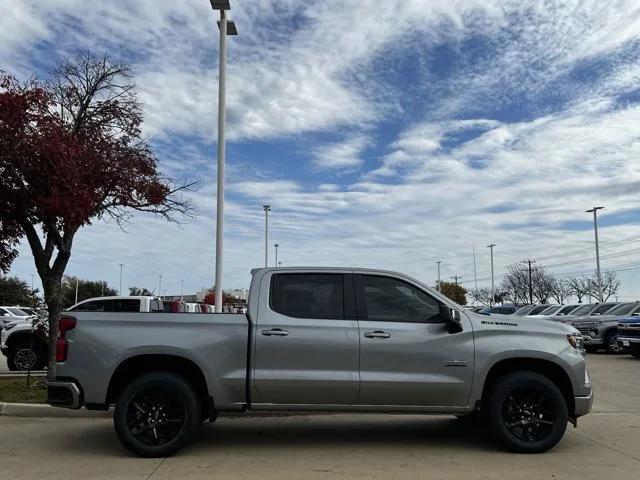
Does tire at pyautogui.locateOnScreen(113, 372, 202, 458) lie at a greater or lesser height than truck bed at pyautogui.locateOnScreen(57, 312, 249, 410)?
lesser

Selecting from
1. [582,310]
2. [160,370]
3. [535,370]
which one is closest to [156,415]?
[160,370]

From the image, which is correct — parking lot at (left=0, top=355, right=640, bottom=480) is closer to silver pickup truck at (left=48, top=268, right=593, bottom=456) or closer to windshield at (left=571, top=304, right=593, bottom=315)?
silver pickup truck at (left=48, top=268, right=593, bottom=456)

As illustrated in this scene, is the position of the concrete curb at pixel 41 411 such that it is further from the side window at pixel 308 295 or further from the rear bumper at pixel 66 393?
the side window at pixel 308 295

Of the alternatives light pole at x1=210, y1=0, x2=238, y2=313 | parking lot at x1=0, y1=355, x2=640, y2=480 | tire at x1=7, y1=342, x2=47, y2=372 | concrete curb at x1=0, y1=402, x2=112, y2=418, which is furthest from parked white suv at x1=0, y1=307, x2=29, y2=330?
parking lot at x1=0, y1=355, x2=640, y2=480

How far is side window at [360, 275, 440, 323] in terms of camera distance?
6852mm

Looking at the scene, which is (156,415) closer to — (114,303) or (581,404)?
(581,404)

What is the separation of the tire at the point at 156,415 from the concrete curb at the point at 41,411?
2512 mm

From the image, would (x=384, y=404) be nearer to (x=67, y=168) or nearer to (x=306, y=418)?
(x=306, y=418)

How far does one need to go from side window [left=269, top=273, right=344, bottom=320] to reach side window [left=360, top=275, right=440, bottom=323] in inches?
12.9

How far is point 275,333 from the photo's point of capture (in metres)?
6.63

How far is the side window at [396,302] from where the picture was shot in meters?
6.85

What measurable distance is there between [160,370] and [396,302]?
→ 9.02ft

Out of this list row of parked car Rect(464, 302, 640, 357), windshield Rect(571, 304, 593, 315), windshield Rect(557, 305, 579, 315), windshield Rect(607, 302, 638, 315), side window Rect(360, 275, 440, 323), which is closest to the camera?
side window Rect(360, 275, 440, 323)

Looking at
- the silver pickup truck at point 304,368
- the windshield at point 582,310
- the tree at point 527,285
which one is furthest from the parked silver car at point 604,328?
the tree at point 527,285
